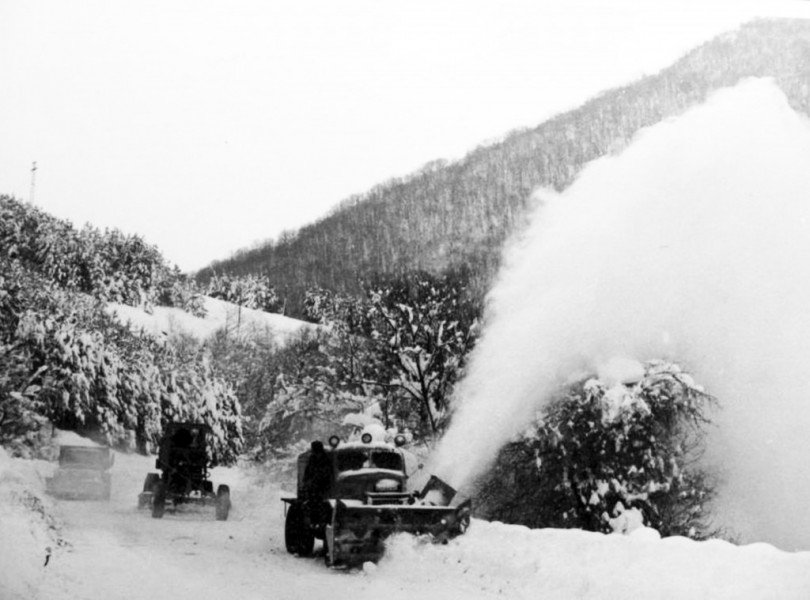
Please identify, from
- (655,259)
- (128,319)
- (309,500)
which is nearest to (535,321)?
(655,259)

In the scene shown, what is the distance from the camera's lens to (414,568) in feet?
33.9

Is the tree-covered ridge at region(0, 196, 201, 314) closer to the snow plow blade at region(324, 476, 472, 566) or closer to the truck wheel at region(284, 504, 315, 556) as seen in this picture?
the truck wheel at region(284, 504, 315, 556)

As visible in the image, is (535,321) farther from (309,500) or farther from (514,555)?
(514,555)

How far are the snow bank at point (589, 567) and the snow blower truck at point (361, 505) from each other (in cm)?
31

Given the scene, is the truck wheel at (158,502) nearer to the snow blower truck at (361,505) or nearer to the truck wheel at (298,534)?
the snow blower truck at (361,505)

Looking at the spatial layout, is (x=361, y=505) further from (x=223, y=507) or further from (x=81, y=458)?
(x=81, y=458)

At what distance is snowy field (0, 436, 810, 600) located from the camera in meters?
7.43

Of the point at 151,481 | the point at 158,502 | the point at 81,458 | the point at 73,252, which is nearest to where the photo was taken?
the point at 73,252

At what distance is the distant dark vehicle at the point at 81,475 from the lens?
951 inches

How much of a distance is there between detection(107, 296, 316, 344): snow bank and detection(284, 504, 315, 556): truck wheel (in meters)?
27.4

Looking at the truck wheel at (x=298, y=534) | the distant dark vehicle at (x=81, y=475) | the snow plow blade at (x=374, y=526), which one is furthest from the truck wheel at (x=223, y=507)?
the snow plow blade at (x=374, y=526)

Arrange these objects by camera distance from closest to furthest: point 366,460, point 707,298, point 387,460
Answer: point 366,460 < point 387,460 < point 707,298

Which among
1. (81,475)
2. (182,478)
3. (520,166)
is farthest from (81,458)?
(520,166)

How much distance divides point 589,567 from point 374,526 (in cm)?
354
